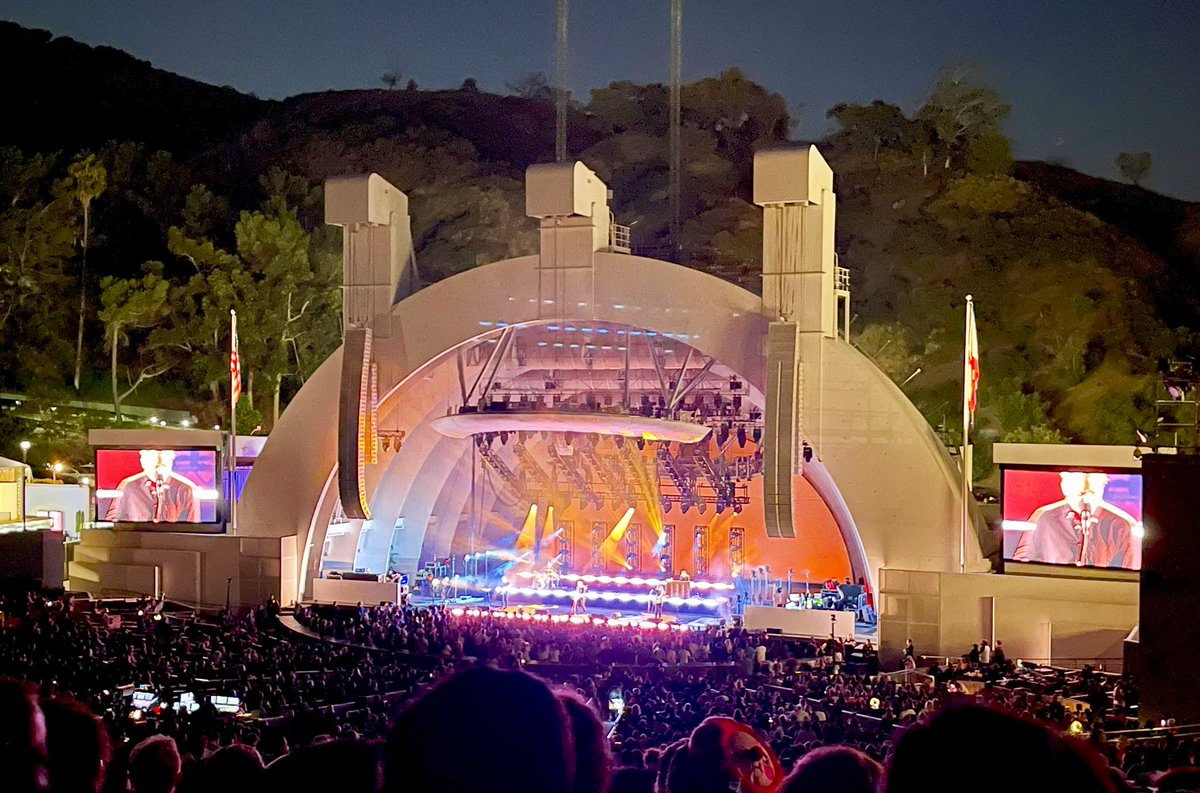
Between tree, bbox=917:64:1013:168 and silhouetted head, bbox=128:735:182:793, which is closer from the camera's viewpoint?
silhouetted head, bbox=128:735:182:793

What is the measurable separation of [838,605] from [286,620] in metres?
12.3

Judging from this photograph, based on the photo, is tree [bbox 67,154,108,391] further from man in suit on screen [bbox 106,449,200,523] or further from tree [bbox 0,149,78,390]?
man in suit on screen [bbox 106,449,200,523]

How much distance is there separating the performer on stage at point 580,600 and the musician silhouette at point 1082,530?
10718 mm

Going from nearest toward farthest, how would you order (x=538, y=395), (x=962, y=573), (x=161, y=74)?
(x=962, y=573) < (x=538, y=395) < (x=161, y=74)

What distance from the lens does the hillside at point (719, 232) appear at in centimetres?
4322

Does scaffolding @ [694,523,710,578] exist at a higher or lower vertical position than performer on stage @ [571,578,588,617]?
higher

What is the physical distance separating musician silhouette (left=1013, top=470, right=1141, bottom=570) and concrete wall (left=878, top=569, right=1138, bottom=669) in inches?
16.6

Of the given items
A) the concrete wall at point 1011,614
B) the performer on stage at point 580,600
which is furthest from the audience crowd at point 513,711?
the performer on stage at point 580,600

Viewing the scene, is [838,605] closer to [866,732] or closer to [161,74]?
[866,732]

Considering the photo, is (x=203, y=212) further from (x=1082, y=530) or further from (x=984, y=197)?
(x=1082, y=530)

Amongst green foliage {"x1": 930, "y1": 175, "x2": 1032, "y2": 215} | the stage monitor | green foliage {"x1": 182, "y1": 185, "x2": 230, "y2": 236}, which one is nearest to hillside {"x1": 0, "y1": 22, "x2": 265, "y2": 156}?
green foliage {"x1": 182, "y1": 185, "x2": 230, "y2": 236}

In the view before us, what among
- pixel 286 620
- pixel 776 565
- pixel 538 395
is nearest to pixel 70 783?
pixel 286 620

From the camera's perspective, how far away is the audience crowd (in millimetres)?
2215

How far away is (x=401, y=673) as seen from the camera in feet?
57.6
